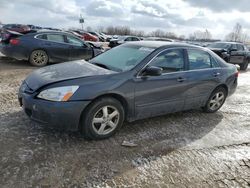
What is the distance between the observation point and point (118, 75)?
374 centimetres

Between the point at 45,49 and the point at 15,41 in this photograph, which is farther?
the point at 45,49

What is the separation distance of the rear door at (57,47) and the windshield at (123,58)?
509 centimetres

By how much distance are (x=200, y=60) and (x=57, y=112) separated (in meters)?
3.07

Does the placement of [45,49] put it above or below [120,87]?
above

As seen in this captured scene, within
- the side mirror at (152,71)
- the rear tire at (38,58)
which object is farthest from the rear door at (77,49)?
the side mirror at (152,71)

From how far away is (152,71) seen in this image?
3.88m

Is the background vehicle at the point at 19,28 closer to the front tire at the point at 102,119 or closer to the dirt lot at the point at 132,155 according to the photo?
the dirt lot at the point at 132,155

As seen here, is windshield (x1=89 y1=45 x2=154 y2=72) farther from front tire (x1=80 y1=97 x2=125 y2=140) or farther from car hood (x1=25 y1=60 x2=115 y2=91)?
front tire (x1=80 y1=97 x2=125 y2=140)

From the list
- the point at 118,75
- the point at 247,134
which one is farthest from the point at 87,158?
the point at 247,134

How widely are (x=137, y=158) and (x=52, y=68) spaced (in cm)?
210

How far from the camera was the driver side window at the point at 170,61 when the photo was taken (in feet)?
13.8

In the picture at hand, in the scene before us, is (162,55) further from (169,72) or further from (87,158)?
(87,158)

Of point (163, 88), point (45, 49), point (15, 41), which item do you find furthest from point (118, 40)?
point (163, 88)

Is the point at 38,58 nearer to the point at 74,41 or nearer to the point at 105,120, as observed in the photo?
the point at 74,41
